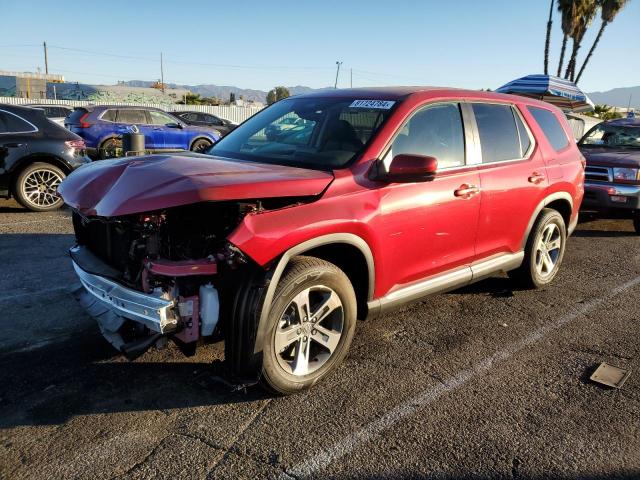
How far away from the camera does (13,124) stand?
795cm

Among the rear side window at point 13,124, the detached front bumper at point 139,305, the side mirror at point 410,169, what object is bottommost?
the detached front bumper at point 139,305

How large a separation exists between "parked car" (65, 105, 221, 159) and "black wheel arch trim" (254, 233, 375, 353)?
11.2 m

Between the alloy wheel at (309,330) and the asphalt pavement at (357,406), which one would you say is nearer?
the asphalt pavement at (357,406)

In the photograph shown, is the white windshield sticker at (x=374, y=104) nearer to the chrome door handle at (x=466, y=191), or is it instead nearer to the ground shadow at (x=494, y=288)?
the chrome door handle at (x=466, y=191)

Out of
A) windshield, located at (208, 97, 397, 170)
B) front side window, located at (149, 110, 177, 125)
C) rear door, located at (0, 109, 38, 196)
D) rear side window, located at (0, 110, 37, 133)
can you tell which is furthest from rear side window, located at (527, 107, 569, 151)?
front side window, located at (149, 110, 177, 125)

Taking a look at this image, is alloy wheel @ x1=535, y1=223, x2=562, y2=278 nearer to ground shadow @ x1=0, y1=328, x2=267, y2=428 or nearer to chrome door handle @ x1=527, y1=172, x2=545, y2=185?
chrome door handle @ x1=527, y1=172, x2=545, y2=185

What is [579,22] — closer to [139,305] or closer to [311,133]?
[311,133]

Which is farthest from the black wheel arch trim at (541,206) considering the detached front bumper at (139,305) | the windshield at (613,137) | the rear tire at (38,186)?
the rear tire at (38,186)

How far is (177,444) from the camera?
Result: 274 centimetres

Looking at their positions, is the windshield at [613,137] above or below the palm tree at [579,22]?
below

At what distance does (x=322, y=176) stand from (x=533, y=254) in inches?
107

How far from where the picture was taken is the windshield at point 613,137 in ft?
30.7

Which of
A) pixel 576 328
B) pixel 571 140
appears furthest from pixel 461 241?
pixel 571 140

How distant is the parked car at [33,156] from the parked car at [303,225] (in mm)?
4809
